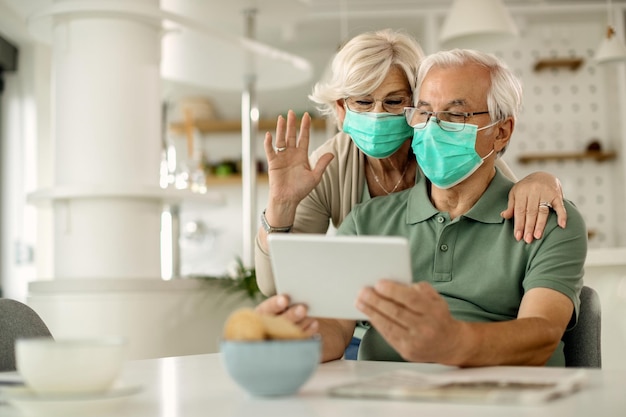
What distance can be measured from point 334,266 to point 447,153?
0.71 m

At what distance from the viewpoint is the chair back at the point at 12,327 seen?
1.46 m

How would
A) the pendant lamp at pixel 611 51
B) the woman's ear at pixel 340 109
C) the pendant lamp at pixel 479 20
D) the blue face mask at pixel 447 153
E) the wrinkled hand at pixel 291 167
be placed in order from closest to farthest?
1. the blue face mask at pixel 447 153
2. the wrinkled hand at pixel 291 167
3. the woman's ear at pixel 340 109
4. the pendant lamp at pixel 479 20
5. the pendant lamp at pixel 611 51

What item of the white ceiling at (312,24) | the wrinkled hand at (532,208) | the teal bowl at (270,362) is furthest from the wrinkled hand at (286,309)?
the white ceiling at (312,24)

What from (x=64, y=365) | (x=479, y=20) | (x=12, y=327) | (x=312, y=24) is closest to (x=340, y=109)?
(x=12, y=327)

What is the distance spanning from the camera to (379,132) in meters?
2.00

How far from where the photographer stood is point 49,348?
0.80 m

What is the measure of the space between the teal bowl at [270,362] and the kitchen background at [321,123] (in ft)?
14.1

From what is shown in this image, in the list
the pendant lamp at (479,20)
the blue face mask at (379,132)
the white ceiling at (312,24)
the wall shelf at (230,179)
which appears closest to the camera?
the blue face mask at (379,132)

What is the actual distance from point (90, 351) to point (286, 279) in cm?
35

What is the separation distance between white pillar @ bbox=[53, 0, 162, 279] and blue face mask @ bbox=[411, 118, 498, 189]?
4.80ft

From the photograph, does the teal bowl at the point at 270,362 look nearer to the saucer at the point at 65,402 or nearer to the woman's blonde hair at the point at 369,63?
the saucer at the point at 65,402

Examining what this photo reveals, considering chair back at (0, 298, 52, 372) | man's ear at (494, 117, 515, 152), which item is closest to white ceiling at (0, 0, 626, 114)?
man's ear at (494, 117, 515, 152)

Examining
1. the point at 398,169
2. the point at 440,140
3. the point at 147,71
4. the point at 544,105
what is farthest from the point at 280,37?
the point at 440,140

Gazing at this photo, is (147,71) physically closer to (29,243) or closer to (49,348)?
(49,348)
